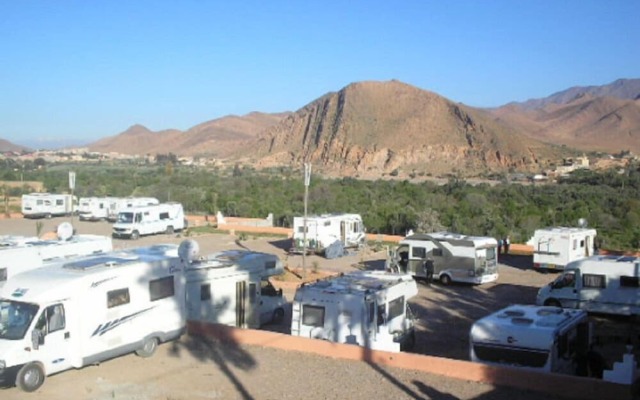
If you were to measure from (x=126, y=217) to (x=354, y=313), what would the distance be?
25083mm

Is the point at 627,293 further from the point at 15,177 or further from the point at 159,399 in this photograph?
the point at 15,177

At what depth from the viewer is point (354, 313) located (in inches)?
535

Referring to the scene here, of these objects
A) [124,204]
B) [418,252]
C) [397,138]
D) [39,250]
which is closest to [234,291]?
[39,250]

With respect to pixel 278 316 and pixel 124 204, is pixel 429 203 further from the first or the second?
pixel 278 316

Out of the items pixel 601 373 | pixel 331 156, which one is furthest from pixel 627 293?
pixel 331 156

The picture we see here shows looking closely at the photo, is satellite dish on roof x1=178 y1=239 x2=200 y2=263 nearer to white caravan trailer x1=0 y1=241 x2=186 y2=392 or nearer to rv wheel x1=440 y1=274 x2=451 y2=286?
white caravan trailer x1=0 y1=241 x2=186 y2=392

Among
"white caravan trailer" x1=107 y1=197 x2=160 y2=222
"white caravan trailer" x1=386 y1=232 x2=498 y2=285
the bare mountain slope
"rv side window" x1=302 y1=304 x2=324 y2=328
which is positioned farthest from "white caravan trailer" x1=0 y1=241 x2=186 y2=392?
the bare mountain slope

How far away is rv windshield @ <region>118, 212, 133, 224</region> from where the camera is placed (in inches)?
1425

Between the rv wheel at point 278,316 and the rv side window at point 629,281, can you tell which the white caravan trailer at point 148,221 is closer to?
the rv wheel at point 278,316

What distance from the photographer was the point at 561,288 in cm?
1898

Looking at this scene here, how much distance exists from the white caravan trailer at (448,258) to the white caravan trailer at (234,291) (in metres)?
7.19

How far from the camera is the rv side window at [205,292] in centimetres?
1579

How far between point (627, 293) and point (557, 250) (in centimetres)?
783

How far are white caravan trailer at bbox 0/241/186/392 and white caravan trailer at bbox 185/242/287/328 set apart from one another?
5.19 feet
